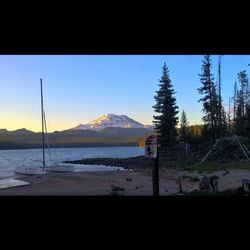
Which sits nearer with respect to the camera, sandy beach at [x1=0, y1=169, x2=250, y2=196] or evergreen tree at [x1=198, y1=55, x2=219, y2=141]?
sandy beach at [x1=0, y1=169, x2=250, y2=196]

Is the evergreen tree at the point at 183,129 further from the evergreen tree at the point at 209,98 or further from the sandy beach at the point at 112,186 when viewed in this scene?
the sandy beach at the point at 112,186

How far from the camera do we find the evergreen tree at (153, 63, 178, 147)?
2525 inches

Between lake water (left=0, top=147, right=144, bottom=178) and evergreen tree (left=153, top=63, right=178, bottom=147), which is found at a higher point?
evergreen tree (left=153, top=63, right=178, bottom=147)

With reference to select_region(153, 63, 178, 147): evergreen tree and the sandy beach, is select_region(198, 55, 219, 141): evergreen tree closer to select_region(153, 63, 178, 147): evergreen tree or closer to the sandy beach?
select_region(153, 63, 178, 147): evergreen tree

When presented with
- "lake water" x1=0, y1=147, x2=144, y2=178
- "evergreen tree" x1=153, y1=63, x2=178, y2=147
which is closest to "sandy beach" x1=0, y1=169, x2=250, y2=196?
"lake water" x1=0, y1=147, x2=144, y2=178

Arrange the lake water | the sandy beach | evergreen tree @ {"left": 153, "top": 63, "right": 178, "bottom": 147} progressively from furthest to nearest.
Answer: evergreen tree @ {"left": 153, "top": 63, "right": 178, "bottom": 147} → the lake water → the sandy beach

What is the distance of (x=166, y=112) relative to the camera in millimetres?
64625

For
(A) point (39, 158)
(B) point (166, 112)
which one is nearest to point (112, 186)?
(B) point (166, 112)

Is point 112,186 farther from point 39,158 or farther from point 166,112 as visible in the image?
point 39,158

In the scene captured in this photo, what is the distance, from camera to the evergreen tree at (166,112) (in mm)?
64125
